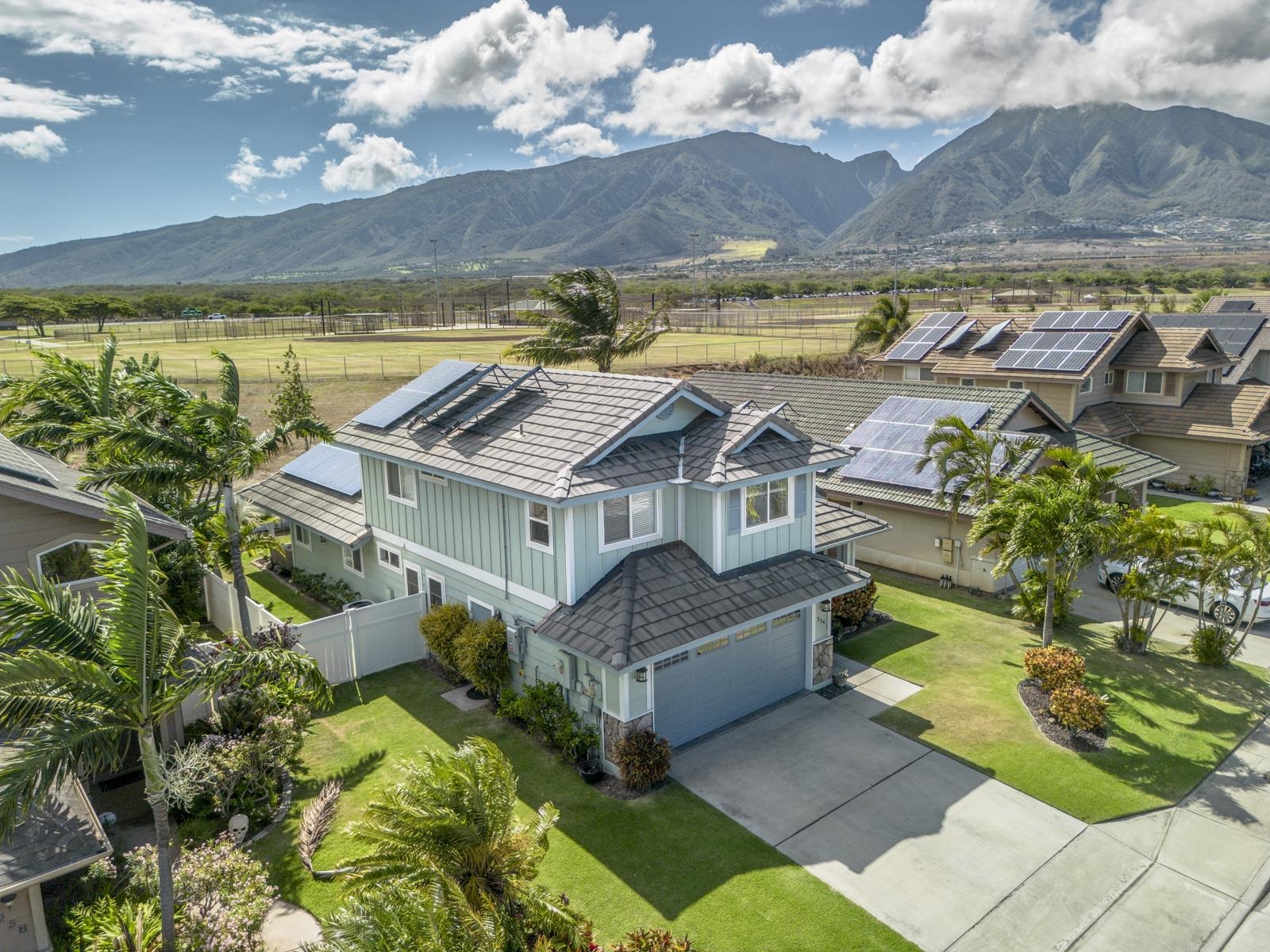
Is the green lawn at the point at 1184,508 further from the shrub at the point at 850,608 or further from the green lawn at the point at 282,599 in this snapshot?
the green lawn at the point at 282,599

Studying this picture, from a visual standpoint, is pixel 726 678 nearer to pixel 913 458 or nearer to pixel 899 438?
pixel 913 458

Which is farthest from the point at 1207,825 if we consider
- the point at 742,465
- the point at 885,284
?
the point at 885,284

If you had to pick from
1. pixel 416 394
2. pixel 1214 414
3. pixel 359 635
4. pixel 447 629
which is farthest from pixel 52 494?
pixel 1214 414

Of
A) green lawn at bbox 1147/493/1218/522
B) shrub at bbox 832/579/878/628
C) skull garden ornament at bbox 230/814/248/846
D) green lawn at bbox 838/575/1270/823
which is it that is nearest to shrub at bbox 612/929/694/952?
skull garden ornament at bbox 230/814/248/846

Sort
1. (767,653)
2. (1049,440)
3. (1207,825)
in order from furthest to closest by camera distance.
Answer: (1049,440) < (767,653) < (1207,825)

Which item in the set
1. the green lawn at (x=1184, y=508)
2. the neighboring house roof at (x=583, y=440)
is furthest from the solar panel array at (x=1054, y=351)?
the neighboring house roof at (x=583, y=440)

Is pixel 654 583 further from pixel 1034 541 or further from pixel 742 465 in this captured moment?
pixel 1034 541
